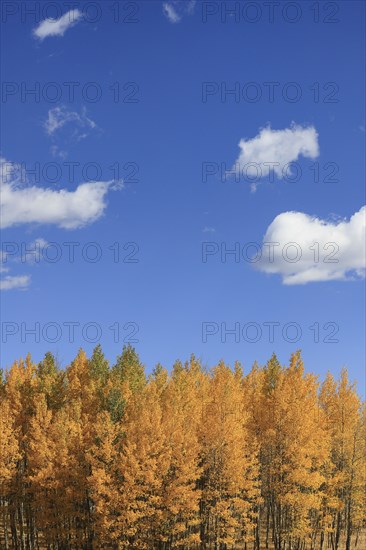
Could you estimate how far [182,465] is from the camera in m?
43.8

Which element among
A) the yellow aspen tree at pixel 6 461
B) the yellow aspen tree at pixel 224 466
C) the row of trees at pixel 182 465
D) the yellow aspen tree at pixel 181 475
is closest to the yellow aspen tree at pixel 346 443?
the row of trees at pixel 182 465

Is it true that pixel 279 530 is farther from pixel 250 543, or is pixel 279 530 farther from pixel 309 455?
pixel 250 543

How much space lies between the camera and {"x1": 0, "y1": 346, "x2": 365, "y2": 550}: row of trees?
43781 millimetres

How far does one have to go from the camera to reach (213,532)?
46.5 metres

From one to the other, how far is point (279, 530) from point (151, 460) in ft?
43.2

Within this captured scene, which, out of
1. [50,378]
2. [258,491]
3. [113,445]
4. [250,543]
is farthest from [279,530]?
[50,378]

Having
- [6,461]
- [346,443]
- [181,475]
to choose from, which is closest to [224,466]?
[181,475]

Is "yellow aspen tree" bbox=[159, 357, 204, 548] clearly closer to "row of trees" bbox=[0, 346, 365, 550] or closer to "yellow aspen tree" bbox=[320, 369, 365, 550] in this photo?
"row of trees" bbox=[0, 346, 365, 550]

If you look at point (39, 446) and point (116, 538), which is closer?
point (116, 538)

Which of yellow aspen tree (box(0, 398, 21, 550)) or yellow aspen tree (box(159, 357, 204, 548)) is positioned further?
yellow aspen tree (box(0, 398, 21, 550))

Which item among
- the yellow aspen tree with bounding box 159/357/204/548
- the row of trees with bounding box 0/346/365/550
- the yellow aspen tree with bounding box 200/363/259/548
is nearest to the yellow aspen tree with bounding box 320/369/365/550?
the row of trees with bounding box 0/346/365/550

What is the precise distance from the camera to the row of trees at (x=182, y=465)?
4378cm

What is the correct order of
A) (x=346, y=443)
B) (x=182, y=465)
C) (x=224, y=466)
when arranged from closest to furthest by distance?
(x=182, y=465), (x=224, y=466), (x=346, y=443)

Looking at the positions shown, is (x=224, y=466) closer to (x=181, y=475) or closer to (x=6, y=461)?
(x=181, y=475)
